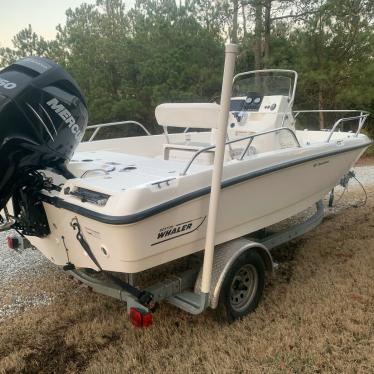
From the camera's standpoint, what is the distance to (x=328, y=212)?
5.72 m

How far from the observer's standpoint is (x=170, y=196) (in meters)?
2.54

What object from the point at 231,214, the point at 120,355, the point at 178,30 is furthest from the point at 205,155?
the point at 178,30

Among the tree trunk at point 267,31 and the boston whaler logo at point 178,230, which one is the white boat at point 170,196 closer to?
the boston whaler logo at point 178,230

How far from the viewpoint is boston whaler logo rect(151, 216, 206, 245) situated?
254 centimetres

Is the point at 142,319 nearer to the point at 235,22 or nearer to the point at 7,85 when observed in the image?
the point at 7,85

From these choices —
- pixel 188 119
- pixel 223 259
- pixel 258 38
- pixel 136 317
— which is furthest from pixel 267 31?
pixel 136 317

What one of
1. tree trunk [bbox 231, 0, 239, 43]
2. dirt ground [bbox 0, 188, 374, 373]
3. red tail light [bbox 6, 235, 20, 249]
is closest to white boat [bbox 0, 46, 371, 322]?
red tail light [bbox 6, 235, 20, 249]

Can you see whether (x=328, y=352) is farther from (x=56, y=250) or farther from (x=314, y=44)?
(x=314, y=44)

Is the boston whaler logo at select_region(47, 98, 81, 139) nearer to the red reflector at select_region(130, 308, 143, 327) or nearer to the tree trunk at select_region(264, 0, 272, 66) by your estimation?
the red reflector at select_region(130, 308, 143, 327)

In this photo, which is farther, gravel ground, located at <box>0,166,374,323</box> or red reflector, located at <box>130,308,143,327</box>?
gravel ground, located at <box>0,166,374,323</box>

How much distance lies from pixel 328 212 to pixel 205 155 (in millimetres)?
2891

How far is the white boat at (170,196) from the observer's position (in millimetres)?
2438

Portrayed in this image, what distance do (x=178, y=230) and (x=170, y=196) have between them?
0.24 metres

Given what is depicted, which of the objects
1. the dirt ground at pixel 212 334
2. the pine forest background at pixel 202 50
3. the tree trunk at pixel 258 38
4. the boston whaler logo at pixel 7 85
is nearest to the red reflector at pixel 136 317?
the dirt ground at pixel 212 334
